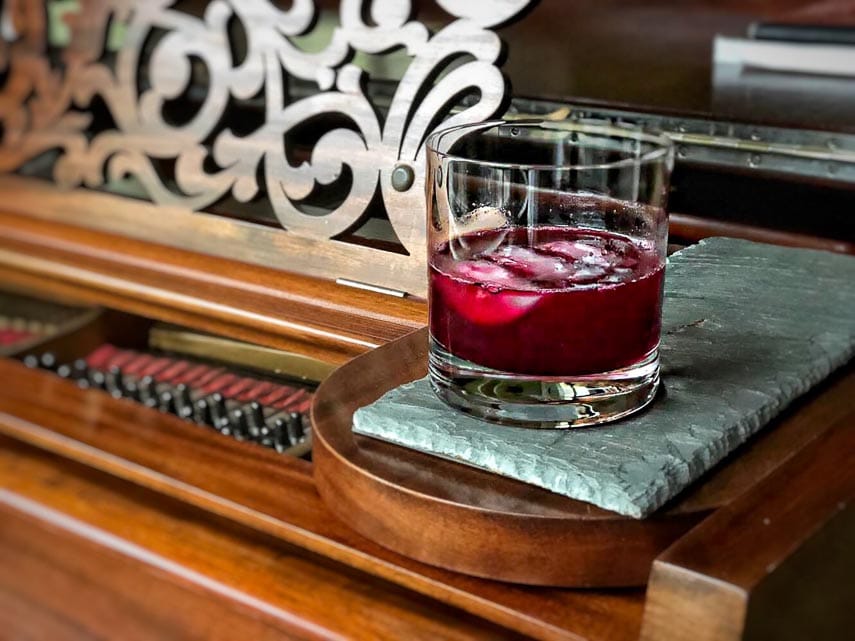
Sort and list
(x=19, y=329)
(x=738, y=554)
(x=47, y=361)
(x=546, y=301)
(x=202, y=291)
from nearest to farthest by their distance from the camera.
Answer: (x=738, y=554)
(x=546, y=301)
(x=202, y=291)
(x=47, y=361)
(x=19, y=329)

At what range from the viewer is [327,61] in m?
1.12

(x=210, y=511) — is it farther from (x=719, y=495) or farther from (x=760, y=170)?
(x=760, y=170)

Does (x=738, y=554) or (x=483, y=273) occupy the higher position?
(x=483, y=273)

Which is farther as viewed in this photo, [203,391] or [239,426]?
[203,391]

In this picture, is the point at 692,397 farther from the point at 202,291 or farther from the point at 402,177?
the point at 202,291

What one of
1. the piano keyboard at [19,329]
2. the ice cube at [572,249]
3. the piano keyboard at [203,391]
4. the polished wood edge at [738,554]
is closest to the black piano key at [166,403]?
the piano keyboard at [203,391]

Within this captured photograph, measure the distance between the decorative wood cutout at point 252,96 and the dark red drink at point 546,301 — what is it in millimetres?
255

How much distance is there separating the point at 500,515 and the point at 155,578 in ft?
1.30

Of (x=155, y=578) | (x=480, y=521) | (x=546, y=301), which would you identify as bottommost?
(x=155, y=578)

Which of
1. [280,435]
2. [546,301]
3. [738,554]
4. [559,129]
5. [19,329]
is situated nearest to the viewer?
[738,554]

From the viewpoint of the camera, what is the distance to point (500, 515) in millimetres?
665

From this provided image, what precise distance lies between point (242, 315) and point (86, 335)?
31 centimetres

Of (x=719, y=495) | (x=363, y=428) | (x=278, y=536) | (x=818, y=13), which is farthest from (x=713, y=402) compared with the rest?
(x=818, y=13)

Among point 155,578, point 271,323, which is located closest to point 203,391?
point 271,323
